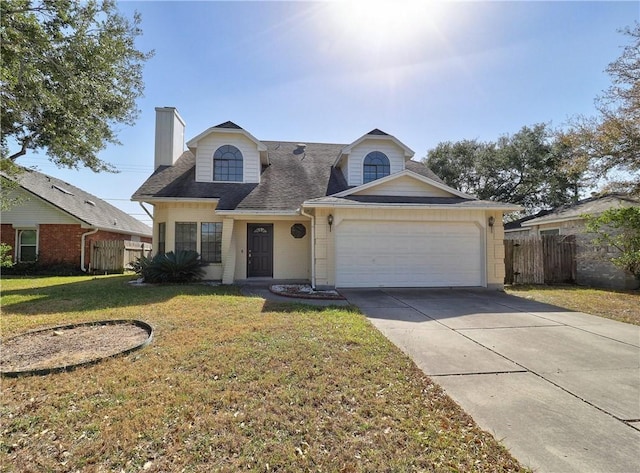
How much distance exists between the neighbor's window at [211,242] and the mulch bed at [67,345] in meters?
6.05

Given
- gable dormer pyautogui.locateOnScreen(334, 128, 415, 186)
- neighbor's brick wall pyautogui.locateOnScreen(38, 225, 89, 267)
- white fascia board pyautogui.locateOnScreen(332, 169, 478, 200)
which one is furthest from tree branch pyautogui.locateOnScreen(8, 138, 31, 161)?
gable dormer pyautogui.locateOnScreen(334, 128, 415, 186)

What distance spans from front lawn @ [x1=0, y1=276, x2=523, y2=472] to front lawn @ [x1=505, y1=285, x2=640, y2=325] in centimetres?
613

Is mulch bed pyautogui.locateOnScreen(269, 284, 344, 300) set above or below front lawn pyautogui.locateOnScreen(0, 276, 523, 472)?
above

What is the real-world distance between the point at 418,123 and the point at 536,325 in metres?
9.95

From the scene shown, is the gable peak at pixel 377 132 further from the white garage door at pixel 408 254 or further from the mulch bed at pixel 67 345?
the mulch bed at pixel 67 345

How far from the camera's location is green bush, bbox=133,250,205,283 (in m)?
10.8

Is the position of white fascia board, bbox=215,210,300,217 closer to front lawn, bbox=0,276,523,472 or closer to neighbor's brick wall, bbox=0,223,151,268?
front lawn, bbox=0,276,523,472

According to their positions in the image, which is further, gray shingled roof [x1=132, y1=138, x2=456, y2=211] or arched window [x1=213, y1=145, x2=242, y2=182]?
arched window [x1=213, y1=145, x2=242, y2=182]

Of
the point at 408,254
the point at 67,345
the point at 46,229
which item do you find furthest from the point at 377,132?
the point at 46,229

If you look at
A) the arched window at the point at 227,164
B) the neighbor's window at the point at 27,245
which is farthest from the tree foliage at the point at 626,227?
the neighbor's window at the point at 27,245

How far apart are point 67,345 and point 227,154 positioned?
944 cm

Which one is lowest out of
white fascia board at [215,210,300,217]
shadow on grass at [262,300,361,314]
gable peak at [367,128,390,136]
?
shadow on grass at [262,300,361,314]

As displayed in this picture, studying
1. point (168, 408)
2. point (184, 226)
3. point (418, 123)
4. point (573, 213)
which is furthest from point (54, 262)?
point (573, 213)

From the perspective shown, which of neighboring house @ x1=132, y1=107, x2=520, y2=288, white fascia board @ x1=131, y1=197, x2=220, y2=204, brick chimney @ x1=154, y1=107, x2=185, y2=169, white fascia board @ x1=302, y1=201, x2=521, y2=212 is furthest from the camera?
brick chimney @ x1=154, y1=107, x2=185, y2=169
